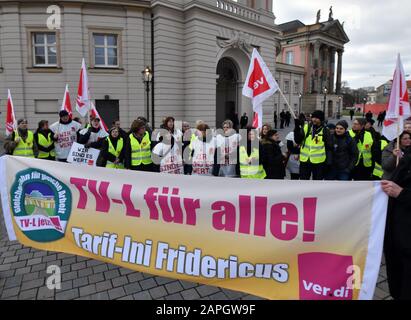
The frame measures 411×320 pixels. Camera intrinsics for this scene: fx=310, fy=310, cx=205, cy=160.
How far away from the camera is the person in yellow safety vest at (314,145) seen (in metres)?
6.14

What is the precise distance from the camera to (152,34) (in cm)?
2066

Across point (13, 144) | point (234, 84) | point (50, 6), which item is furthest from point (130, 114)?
point (13, 144)

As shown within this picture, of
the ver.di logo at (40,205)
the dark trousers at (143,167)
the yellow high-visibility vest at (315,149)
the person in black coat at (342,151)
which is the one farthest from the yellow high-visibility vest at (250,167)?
the ver.di logo at (40,205)

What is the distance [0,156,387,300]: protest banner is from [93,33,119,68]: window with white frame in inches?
698

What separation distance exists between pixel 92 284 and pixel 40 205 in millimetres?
1247

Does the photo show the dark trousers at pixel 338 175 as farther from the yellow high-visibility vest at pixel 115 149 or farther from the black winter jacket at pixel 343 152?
the yellow high-visibility vest at pixel 115 149

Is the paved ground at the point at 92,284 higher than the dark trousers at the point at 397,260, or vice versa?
the dark trousers at the point at 397,260

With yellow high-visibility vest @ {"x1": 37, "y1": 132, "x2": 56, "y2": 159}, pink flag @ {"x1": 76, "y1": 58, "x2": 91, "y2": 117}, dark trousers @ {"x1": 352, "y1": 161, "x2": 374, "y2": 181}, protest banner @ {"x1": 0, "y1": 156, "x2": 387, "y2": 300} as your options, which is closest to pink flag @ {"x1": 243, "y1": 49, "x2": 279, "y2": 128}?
dark trousers @ {"x1": 352, "y1": 161, "x2": 374, "y2": 181}

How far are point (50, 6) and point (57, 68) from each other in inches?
139

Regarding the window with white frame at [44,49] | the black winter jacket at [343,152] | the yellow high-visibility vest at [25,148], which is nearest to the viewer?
the black winter jacket at [343,152]

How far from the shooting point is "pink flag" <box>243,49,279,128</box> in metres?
5.80

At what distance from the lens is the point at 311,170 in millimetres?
6449

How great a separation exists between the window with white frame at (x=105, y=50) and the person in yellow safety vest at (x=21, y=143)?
1403 centimetres

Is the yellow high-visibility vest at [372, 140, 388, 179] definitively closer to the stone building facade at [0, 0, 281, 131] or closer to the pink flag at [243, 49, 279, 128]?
the pink flag at [243, 49, 279, 128]
